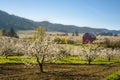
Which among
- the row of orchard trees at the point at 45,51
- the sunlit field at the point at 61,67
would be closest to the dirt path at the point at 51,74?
the sunlit field at the point at 61,67

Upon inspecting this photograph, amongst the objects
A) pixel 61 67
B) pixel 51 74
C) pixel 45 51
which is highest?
pixel 45 51

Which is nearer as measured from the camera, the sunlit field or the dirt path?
the dirt path

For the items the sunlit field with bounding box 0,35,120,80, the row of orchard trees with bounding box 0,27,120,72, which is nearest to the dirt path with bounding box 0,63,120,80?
the sunlit field with bounding box 0,35,120,80

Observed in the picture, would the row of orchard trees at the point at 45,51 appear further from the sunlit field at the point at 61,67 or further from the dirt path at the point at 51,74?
the dirt path at the point at 51,74

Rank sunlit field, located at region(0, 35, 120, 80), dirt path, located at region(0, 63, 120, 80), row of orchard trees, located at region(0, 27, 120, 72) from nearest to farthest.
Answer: dirt path, located at region(0, 63, 120, 80) < sunlit field, located at region(0, 35, 120, 80) < row of orchard trees, located at region(0, 27, 120, 72)

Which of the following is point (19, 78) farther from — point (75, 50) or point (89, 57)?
point (75, 50)

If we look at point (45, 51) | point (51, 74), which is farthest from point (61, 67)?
point (51, 74)

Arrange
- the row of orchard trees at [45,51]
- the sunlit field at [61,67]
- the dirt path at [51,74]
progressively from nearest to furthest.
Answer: the dirt path at [51,74], the sunlit field at [61,67], the row of orchard trees at [45,51]

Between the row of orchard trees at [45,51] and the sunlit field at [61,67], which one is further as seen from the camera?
the row of orchard trees at [45,51]

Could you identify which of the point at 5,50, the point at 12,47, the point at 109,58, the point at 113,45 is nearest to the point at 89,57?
the point at 109,58

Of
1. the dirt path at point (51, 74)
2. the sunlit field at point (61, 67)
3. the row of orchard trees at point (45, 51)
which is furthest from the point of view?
the row of orchard trees at point (45, 51)

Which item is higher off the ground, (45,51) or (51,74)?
(45,51)

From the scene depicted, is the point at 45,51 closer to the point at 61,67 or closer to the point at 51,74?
the point at 51,74

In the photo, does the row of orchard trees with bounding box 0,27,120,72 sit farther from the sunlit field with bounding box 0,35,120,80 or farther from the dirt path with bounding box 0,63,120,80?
the dirt path with bounding box 0,63,120,80
